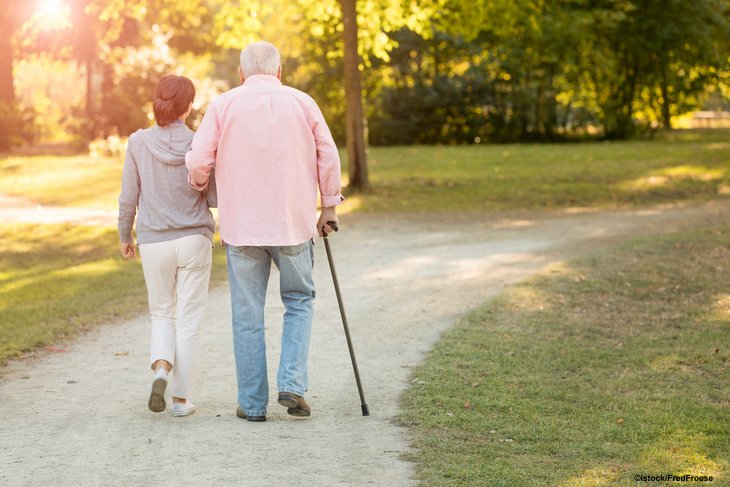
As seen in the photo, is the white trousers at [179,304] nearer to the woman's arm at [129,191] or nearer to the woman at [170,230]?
the woman at [170,230]

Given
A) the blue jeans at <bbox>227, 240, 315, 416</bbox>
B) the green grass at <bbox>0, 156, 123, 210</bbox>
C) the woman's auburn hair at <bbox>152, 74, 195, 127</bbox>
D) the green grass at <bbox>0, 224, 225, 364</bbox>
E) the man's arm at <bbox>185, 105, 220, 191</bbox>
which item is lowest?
the green grass at <bbox>0, 224, 225, 364</bbox>

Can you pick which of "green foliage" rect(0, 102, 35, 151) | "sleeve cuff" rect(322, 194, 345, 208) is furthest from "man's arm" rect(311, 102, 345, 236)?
"green foliage" rect(0, 102, 35, 151)

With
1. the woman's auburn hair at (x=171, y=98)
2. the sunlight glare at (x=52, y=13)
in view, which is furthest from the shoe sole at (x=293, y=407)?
the sunlight glare at (x=52, y=13)

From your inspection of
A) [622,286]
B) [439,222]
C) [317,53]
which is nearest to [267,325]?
[622,286]

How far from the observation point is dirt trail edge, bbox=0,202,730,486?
193 inches

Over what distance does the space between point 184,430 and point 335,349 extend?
7.32 feet

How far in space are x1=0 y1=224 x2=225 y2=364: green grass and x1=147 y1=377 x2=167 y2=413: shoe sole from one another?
2170 millimetres

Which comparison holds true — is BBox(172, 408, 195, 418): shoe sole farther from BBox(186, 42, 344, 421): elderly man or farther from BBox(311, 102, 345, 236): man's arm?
BBox(311, 102, 345, 236): man's arm

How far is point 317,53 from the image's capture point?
35.0 m

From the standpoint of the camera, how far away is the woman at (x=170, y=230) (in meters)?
5.63

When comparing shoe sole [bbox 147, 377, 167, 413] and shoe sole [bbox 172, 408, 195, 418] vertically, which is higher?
shoe sole [bbox 147, 377, 167, 413]

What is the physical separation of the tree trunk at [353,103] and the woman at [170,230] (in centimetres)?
1247

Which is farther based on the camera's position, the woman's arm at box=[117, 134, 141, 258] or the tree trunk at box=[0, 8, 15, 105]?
the tree trunk at box=[0, 8, 15, 105]

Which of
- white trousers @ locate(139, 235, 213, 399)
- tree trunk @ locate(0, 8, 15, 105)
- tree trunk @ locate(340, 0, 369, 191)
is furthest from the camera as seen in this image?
tree trunk @ locate(0, 8, 15, 105)
